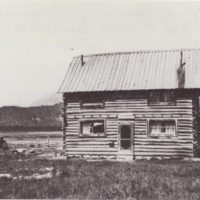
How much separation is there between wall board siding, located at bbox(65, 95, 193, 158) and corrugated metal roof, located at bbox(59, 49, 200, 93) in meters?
1.06

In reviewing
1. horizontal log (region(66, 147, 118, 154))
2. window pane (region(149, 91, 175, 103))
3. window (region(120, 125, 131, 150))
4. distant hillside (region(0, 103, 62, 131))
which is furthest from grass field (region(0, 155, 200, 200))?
distant hillside (region(0, 103, 62, 131))

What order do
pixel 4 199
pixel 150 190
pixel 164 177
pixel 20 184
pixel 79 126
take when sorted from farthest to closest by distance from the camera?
pixel 79 126 < pixel 164 177 < pixel 20 184 < pixel 150 190 < pixel 4 199

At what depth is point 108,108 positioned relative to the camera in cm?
3080

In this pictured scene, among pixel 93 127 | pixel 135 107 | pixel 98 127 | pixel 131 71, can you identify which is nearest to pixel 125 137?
pixel 98 127

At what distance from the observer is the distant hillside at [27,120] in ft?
→ 266

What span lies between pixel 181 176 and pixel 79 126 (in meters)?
13.7

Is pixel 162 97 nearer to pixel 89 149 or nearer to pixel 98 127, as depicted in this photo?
pixel 98 127

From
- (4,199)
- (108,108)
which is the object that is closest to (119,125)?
(108,108)

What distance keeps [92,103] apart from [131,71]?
10.9ft

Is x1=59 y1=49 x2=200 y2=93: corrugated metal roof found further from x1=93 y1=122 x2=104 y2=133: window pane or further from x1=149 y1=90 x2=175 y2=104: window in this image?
x1=93 y1=122 x2=104 y2=133: window pane

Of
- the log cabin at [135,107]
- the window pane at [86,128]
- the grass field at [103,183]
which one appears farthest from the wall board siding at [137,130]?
the grass field at [103,183]

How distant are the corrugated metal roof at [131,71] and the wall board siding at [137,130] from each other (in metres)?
1.06

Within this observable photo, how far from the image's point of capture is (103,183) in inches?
647

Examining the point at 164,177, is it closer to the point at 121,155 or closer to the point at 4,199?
the point at 4,199
